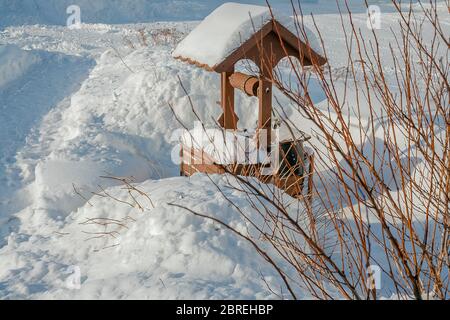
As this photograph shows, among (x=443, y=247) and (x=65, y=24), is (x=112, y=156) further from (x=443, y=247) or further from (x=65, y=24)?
(x=65, y=24)

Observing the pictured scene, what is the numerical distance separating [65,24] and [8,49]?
8947 mm

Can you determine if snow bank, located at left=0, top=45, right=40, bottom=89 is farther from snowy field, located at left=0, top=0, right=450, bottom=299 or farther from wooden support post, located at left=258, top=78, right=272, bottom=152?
wooden support post, located at left=258, top=78, right=272, bottom=152

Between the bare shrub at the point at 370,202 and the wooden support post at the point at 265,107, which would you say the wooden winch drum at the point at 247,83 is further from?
the bare shrub at the point at 370,202

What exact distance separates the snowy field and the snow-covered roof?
63cm

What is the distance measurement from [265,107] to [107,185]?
79.1 inches

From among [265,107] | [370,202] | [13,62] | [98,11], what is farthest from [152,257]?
[98,11]

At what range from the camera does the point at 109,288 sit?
3.34 meters

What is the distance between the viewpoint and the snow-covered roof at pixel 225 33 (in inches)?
191

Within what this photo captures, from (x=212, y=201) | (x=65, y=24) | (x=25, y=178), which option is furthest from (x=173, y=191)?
(x=65, y=24)

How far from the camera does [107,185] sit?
19.1 feet

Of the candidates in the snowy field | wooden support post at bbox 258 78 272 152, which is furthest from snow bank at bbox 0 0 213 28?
wooden support post at bbox 258 78 272 152

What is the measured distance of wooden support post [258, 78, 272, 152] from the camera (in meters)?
5.04

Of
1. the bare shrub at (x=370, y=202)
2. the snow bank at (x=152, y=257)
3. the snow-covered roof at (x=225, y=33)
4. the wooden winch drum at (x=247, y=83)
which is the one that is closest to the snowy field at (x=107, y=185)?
the snow bank at (x=152, y=257)

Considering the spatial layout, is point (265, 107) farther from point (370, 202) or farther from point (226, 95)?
point (370, 202)
